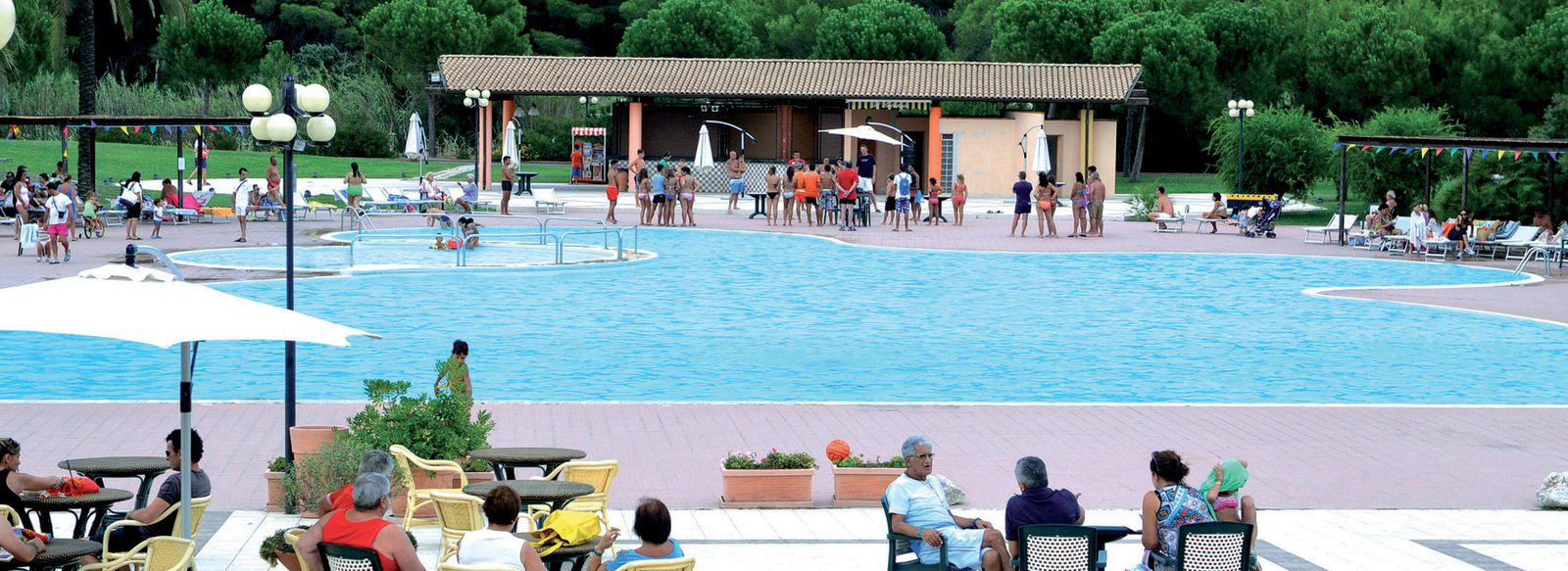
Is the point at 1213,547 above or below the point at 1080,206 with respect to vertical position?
below

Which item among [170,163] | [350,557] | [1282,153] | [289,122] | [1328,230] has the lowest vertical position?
[350,557]

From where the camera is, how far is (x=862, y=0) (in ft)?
201

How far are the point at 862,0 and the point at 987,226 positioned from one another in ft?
99.2

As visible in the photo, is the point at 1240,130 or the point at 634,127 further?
the point at 634,127

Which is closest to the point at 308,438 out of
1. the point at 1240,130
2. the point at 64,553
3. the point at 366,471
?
the point at 366,471

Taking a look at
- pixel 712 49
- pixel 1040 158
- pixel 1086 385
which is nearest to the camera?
pixel 1086 385

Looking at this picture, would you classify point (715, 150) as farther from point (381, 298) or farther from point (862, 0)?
point (381, 298)

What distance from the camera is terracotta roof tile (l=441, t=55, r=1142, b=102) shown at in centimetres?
4219

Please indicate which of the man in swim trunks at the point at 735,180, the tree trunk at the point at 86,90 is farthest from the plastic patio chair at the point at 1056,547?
the tree trunk at the point at 86,90

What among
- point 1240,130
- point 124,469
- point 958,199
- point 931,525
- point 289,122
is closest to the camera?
point 931,525

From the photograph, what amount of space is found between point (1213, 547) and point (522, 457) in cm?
353

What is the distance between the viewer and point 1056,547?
19.6ft

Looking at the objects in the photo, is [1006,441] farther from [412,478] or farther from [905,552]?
[412,478]

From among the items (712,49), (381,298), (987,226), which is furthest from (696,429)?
(712,49)
